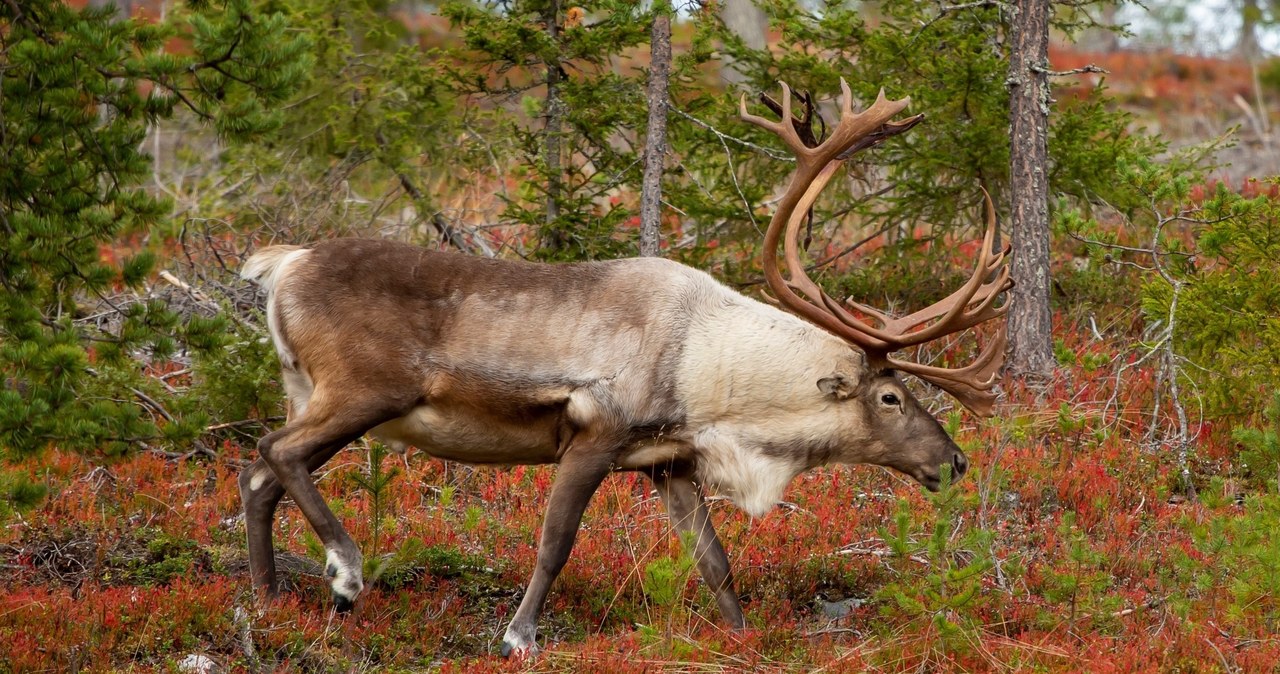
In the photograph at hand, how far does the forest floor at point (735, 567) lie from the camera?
5.49 meters

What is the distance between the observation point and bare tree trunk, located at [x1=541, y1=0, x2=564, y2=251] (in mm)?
9125

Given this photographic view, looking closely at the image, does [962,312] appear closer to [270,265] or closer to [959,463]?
[959,463]

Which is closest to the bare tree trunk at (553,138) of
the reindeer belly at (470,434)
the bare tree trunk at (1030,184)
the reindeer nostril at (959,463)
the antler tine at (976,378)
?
the bare tree trunk at (1030,184)

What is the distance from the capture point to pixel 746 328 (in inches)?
243

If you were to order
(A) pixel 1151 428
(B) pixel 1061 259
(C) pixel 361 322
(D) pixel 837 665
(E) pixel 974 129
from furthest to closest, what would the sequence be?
(B) pixel 1061 259, (E) pixel 974 129, (A) pixel 1151 428, (C) pixel 361 322, (D) pixel 837 665

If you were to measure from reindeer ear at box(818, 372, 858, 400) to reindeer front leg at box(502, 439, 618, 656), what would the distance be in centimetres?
106

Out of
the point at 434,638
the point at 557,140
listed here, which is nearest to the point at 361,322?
the point at 434,638

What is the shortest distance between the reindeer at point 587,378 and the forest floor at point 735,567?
0.34 m

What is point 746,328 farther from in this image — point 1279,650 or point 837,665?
point 1279,650

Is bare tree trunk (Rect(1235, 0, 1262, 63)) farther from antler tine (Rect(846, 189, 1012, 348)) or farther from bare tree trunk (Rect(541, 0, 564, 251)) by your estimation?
antler tine (Rect(846, 189, 1012, 348))

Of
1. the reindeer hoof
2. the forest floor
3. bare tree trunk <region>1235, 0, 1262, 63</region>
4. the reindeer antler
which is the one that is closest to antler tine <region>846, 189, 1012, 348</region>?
the reindeer antler

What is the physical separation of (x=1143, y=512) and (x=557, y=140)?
4.59 metres

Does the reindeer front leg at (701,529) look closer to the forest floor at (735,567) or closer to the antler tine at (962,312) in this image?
the forest floor at (735,567)

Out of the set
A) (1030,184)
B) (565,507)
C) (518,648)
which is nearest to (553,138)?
(1030,184)
